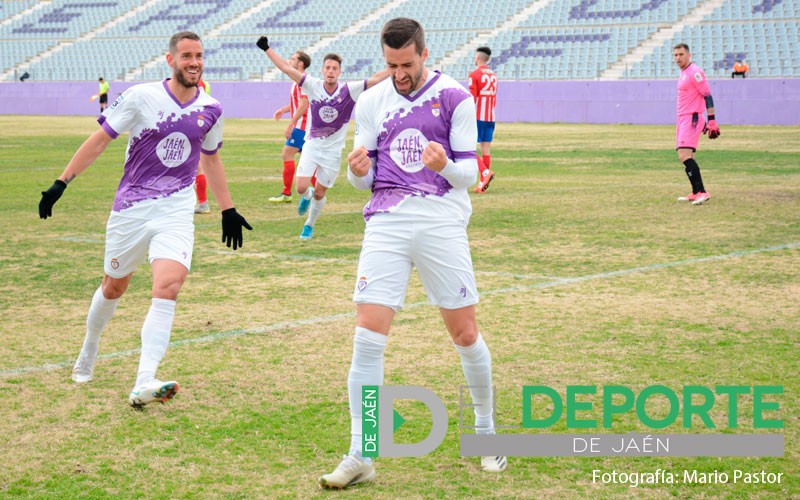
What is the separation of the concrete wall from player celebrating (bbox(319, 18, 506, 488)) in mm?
34279

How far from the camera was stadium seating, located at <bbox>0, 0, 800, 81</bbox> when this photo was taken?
41562 mm

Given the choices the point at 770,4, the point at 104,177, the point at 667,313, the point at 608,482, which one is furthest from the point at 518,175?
the point at 770,4

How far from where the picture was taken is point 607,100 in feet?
130

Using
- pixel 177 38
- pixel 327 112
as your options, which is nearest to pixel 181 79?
pixel 177 38

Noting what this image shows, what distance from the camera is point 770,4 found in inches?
1695

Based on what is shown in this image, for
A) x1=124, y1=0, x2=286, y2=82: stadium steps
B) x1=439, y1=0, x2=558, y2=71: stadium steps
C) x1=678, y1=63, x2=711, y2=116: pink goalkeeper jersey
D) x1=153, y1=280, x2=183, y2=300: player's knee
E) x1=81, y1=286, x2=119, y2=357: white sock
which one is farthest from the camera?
x1=124, y1=0, x2=286, y2=82: stadium steps

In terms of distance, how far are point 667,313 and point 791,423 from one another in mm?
2578

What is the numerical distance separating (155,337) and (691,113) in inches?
419

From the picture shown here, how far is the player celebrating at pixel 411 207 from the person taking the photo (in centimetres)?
439

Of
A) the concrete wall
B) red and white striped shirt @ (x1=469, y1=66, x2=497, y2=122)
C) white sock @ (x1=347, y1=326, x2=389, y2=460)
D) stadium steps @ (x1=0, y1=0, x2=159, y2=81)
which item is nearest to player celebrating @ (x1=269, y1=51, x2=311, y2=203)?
red and white striped shirt @ (x1=469, y1=66, x2=497, y2=122)

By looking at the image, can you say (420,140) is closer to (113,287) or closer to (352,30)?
(113,287)

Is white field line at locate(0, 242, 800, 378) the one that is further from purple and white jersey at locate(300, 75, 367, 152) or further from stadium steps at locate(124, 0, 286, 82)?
stadium steps at locate(124, 0, 286, 82)

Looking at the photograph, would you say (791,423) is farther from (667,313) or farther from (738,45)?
(738,45)

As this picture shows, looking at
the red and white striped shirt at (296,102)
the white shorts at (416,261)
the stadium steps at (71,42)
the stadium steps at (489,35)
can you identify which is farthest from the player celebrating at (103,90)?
the white shorts at (416,261)
